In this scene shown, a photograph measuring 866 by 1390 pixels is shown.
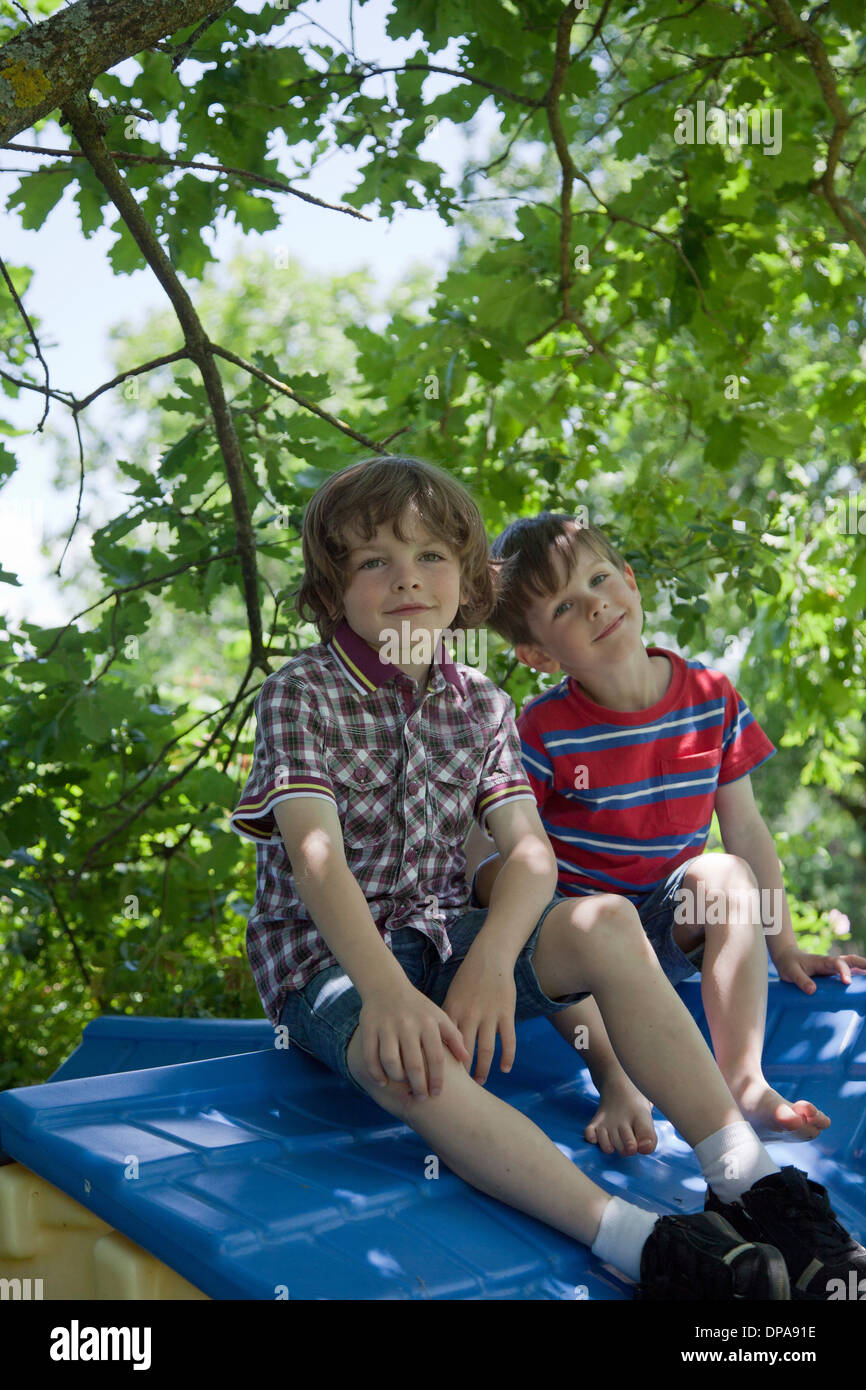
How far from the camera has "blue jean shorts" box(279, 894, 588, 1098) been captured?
1785mm

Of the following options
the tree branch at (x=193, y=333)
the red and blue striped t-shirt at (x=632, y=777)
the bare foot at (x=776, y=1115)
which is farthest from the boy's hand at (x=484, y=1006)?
the tree branch at (x=193, y=333)

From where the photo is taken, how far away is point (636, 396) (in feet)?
14.3

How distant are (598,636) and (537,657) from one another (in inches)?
6.3

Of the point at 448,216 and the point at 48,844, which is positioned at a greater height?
the point at 448,216

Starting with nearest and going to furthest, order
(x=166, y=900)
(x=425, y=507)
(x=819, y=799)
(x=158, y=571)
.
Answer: (x=425, y=507) < (x=158, y=571) < (x=166, y=900) < (x=819, y=799)

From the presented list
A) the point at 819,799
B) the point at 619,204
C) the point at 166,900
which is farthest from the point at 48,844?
the point at 819,799

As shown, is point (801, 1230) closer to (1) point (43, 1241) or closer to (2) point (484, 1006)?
(2) point (484, 1006)

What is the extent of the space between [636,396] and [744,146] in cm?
106

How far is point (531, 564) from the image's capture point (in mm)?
2455

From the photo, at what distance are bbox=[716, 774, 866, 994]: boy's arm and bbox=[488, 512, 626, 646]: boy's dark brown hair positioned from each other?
1.70 feet

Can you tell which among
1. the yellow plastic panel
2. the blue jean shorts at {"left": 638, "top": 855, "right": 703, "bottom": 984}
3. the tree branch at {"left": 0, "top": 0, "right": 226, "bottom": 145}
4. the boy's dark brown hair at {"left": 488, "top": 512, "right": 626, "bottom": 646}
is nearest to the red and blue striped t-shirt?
the blue jean shorts at {"left": 638, "top": 855, "right": 703, "bottom": 984}
